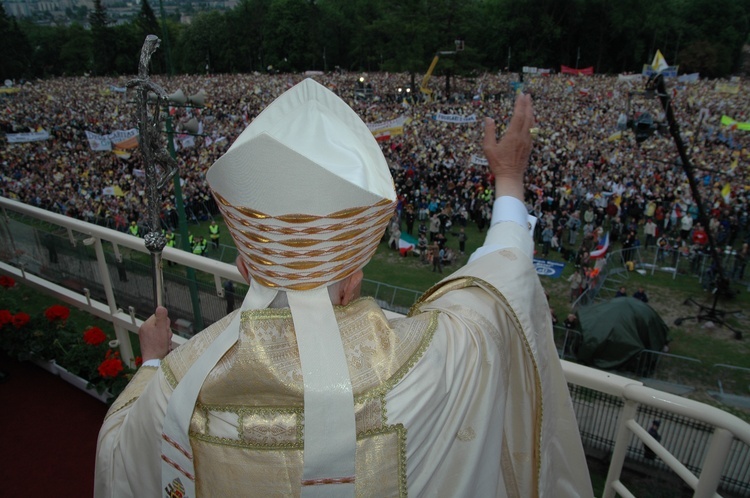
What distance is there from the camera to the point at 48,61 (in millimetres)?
62688

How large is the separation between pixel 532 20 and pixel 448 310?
209 feet

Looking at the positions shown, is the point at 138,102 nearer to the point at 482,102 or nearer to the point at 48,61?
the point at 482,102

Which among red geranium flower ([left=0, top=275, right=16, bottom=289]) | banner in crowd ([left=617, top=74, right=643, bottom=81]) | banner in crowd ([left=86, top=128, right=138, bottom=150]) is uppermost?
red geranium flower ([left=0, top=275, right=16, bottom=289])

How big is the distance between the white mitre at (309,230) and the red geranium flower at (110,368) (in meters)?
→ 2.18

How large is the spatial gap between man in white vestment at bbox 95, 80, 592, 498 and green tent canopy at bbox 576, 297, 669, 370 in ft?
30.2

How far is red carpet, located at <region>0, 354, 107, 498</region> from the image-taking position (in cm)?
273

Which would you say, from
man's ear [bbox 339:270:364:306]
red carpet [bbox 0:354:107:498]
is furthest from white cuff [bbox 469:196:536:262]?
red carpet [bbox 0:354:107:498]

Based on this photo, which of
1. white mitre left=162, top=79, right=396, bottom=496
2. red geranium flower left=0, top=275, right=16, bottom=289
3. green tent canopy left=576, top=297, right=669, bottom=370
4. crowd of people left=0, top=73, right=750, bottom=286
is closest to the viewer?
white mitre left=162, top=79, right=396, bottom=496

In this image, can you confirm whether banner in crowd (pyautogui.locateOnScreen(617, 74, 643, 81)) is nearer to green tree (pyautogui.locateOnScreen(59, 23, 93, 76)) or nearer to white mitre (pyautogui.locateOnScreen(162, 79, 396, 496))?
white mitre (pyautogui.locateOnScreen(162, 79, 396, 496))

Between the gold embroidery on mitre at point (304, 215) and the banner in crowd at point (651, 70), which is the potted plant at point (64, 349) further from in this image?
the banner in crowd at point (651, 70)

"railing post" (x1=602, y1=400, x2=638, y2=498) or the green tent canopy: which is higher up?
"railing post" (x1=602, y1=400, x2=638, y2=498)

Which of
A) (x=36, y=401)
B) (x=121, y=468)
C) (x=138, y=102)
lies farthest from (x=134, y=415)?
(x=36, y=401)

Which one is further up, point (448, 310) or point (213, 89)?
point (448, 310)

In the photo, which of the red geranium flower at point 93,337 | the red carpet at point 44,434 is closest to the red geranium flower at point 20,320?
the red carpet at point 44,434
